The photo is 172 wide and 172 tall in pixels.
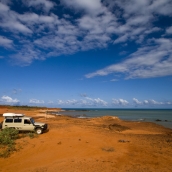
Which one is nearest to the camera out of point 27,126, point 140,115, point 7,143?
point 7,143

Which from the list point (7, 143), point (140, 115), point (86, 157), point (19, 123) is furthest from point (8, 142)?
point (140, 115)

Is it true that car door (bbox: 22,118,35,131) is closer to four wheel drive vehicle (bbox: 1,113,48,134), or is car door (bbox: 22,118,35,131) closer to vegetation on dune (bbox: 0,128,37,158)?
four wheel drive vehicle (bbox: 1,113,48,134)

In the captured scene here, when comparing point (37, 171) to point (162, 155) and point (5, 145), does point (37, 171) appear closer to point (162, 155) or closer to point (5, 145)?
point (5, 145)

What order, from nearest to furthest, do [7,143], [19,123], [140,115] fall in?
[7,143], [19,123], [140,115]

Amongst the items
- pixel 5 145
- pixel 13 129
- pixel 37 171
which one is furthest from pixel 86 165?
pixel 13 129

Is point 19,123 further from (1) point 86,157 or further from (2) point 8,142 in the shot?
(1) point 86,157

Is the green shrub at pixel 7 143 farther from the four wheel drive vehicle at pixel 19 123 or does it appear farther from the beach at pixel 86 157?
the four wheel drive vehicle at pixel 19 123

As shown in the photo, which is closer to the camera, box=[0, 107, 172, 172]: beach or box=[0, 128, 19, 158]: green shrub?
box=[0, 107, 172, 172]: beach

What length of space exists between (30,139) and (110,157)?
8407mm

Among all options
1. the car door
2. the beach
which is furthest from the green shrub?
the car door

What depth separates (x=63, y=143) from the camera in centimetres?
1513

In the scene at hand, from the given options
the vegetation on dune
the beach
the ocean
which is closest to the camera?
the beach

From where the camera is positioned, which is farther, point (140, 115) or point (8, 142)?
point (140, 115)

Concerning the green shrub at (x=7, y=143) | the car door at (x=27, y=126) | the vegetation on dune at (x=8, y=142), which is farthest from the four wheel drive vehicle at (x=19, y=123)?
the green shrub at (x=7, y=143)
